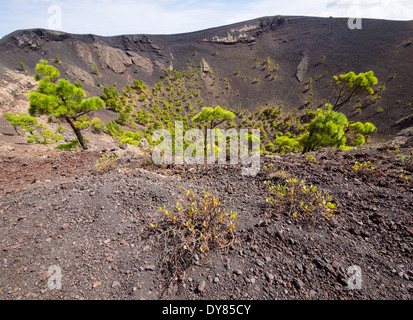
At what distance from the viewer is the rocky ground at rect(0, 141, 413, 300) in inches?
90.8

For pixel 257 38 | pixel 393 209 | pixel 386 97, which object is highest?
pixel 257 38

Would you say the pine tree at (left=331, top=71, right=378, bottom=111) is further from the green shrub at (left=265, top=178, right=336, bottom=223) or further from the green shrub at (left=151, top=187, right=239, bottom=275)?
the green shrub at (left=151, top=187, right=239, bottom=275)

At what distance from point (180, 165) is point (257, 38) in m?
75.1

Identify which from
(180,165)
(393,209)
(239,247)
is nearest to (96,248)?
(239,247)

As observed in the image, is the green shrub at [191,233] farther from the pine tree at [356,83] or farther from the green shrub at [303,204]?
the pine tree at [356,83]

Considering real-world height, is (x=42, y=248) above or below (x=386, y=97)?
below

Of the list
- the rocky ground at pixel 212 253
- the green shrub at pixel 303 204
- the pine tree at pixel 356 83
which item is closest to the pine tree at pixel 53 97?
the rocky ground at pixel 212 253

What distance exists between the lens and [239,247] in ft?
9.43

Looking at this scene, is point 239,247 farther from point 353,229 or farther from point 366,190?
point 366,190

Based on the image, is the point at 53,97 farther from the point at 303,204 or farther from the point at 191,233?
the point at 303,204

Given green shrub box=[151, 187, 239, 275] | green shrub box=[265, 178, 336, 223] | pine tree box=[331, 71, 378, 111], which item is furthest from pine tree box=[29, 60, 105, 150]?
pine tree box=[331, 71, 378, 111]

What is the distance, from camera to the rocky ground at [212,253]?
2307 mm
